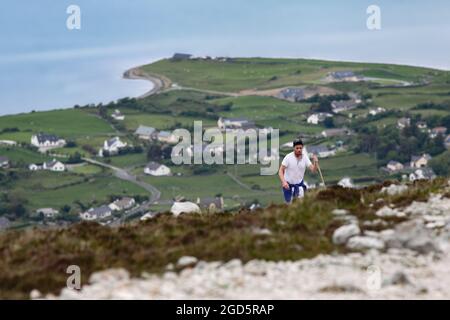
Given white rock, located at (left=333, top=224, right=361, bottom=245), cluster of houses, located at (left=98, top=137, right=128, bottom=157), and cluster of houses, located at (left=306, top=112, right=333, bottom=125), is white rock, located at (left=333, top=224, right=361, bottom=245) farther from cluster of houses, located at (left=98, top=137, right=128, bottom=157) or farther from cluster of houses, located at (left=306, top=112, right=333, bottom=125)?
cluster of houses, located at (left=306, top=112, right=333, bottom=125)

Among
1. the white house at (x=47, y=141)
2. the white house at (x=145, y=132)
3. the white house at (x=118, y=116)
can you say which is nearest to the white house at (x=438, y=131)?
the white house at (x=145, y=132)

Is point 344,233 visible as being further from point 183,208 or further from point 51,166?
point 51,166

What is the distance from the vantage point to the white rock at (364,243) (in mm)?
14483

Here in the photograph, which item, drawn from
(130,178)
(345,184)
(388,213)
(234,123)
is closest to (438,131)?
(234,123)

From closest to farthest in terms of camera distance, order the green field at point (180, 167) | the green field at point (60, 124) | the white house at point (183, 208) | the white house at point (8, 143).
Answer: the white house at point (183, 208), the green field at point (180, 167), the white house at point (8, 143), the green field at point (60, 124)

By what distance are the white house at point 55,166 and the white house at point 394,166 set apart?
143 ft

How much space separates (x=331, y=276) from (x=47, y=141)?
147m

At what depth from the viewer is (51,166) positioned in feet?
479

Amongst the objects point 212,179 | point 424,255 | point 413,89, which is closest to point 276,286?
point 424,255

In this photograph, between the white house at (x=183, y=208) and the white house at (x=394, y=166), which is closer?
the white house at (x=183, y=208)

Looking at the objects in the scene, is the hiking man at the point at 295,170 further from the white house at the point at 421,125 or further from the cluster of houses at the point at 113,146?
the white house at the point at 421,125

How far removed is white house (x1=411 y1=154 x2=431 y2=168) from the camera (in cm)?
13140

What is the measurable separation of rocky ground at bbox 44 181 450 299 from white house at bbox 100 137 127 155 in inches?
5435

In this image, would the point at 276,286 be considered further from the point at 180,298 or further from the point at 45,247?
the point at 45,247
